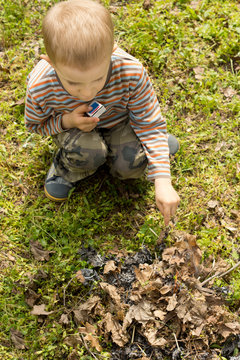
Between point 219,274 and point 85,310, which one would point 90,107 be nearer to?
point 85,310

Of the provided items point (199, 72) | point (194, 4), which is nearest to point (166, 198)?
point (199, 72)

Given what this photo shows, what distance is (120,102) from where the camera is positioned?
8.45ft

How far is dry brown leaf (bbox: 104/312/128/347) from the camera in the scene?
235 cm

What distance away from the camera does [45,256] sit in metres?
2.76

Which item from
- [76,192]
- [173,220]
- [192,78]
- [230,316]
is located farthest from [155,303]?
[192,78]

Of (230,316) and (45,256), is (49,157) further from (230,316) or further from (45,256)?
(230,316)

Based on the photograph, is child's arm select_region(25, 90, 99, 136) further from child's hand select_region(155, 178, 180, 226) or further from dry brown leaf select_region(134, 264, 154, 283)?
dry brown leaf select_region(134, 264, 154, 283)

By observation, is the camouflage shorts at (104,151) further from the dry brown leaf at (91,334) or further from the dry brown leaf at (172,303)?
the dry brown leaf at (91,334)

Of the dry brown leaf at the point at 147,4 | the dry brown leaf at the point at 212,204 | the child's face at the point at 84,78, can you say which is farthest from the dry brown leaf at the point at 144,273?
the dry brown leaf at the point at 147,4

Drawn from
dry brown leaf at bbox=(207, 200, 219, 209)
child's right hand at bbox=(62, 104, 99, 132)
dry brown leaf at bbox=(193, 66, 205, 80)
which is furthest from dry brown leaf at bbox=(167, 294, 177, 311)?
dry brown leaf at bbox=(193, 66, 205, 80)

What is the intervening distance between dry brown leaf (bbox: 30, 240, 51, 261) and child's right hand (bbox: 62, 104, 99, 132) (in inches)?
39.1

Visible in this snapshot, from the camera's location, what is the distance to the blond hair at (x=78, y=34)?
183 cm

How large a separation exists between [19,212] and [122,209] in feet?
2.83

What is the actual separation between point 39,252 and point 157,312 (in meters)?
1.02
